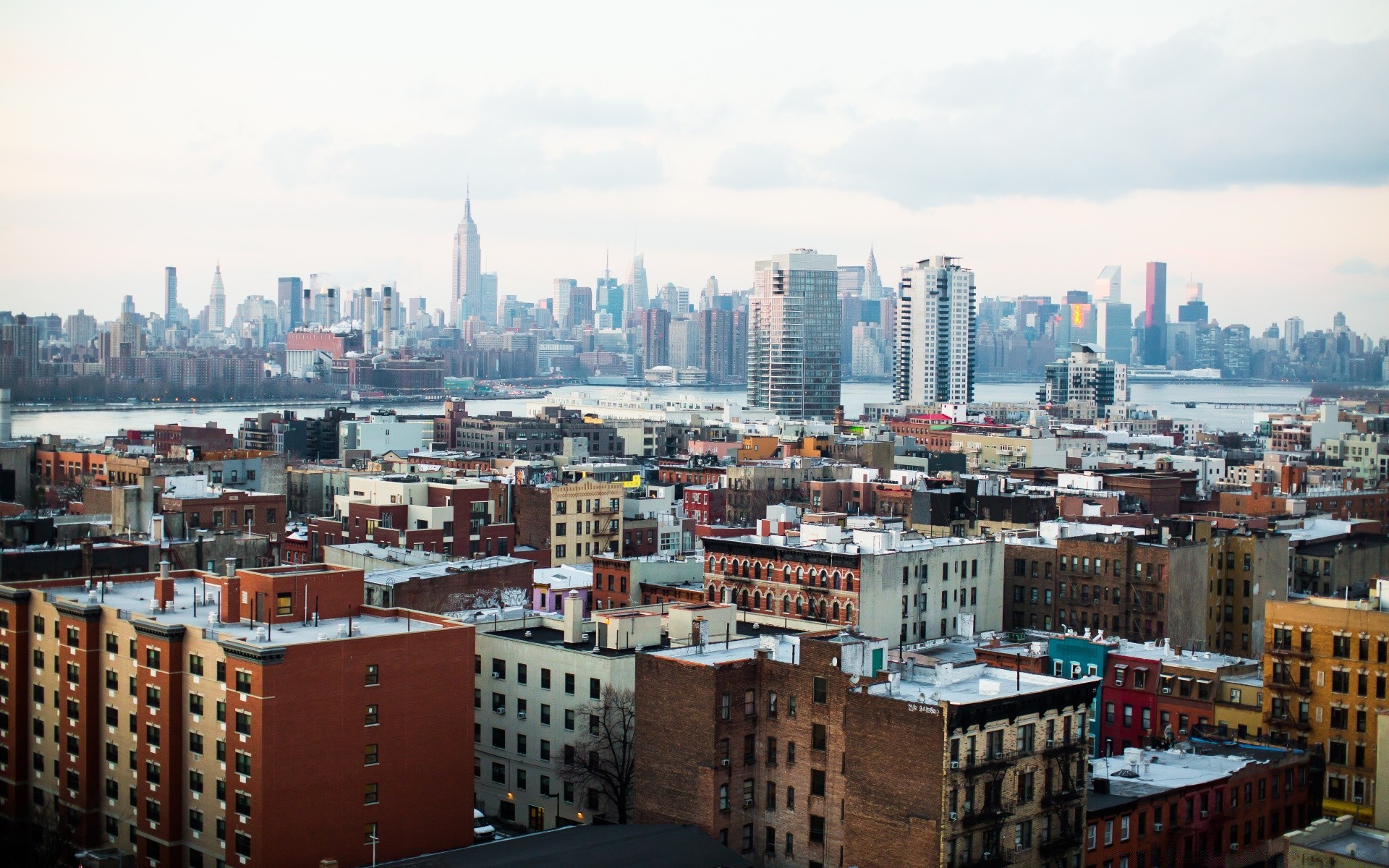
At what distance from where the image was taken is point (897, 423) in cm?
19662

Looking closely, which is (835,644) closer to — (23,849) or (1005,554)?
(23,849)

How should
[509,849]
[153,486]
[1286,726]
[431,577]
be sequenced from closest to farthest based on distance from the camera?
[509,849] < [1286,726] < [431,577] < [153,486]

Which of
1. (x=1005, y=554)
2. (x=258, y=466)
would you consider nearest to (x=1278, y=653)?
(x=1005, y=554)

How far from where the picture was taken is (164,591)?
38.7 meters

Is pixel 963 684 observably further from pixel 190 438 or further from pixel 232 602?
pixel 190 438

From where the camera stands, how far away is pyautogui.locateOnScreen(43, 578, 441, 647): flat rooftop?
115ft

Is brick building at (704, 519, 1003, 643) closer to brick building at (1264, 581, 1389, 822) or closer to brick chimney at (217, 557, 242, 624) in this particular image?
brick building at (1264, 581, 1389, 822)

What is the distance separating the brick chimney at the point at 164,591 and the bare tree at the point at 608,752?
10423 millimetres

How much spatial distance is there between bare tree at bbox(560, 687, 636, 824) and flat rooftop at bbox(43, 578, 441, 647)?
4.95 metres

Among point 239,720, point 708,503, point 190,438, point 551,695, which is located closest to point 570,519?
point 708,503

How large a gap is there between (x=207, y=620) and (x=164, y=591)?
93.5 inches

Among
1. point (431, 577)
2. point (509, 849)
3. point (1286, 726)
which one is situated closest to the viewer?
point (509, 849)

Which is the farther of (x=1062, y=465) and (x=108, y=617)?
(x=1062, y=465)

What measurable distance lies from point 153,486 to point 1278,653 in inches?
1991
